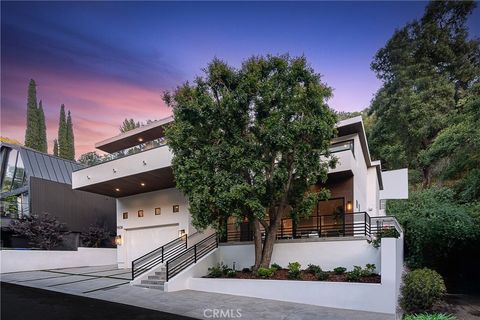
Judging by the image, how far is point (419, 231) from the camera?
15.1m

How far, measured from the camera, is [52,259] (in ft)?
62.7

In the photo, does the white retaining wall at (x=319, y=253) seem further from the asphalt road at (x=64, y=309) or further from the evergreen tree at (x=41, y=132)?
the evergreen tree at (x=41, y=132)

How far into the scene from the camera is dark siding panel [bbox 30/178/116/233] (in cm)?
2242

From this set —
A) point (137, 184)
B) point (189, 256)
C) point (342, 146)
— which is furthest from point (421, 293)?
point (137, 184)

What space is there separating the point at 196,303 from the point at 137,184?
357 inches

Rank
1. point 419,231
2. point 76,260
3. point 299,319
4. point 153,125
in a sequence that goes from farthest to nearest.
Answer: point 76,260 → point 153,125 → point 419,231 → point 299,319

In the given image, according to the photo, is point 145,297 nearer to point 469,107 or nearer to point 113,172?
point 113,172

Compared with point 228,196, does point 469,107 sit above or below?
above

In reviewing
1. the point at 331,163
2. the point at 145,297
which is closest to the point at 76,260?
the point at 145,297

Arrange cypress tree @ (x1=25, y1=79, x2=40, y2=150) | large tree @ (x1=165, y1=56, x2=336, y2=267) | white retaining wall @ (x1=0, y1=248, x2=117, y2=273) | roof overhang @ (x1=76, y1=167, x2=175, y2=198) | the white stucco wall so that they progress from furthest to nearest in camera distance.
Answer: cypress tree @ (x1=25, y1=79, x2=40, y2=150) → the white stucco wall → white retaining wall @ (x1=0, y1=248, x2=117, y2=273) → roof overhang @ (x1=76, y1=167, x2=175, y2=198) → large tree @ (x1=165, y1=56, x2=336, y2=267)

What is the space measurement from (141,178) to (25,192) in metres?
11.4

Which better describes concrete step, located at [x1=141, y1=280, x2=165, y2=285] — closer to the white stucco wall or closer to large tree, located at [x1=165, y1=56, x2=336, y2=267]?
large tree, located at [x1=165, y1=56, x2=336, y2=267]

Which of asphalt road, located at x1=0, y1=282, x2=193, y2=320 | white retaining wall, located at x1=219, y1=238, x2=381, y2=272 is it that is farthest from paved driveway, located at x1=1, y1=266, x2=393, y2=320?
white retaining wall, located at x1=219, y1=238, x2=381, y2=272

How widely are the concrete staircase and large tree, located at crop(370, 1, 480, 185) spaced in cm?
2189
